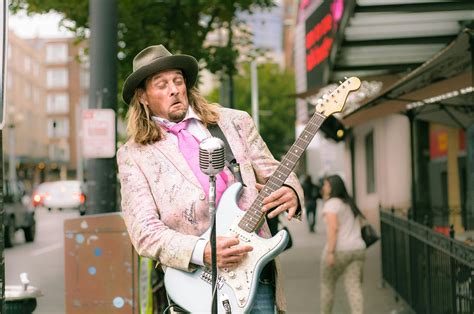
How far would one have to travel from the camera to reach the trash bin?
6426 millimetres

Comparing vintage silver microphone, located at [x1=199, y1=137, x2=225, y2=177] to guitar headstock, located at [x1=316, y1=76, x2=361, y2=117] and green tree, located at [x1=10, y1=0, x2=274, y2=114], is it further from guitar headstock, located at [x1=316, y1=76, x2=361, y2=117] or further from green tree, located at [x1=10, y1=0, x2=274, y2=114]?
green tree, located at [x1=10, y1=0, x2=274, y2=114]

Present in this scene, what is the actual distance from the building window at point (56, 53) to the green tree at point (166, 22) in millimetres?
101602

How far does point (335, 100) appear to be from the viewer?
148 inches

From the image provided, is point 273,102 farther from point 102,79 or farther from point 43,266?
point 102,79

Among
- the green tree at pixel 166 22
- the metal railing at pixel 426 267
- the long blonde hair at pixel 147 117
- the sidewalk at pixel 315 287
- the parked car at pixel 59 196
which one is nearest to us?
the long blonde hair at pixel 147 117

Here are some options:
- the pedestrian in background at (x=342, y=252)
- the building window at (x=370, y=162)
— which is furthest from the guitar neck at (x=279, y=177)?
the building window at (x=370, y=162)

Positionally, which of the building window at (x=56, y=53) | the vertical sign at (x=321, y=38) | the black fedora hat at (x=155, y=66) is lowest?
the black fedora hat at (x=155, y=66)

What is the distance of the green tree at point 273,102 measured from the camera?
61938mm

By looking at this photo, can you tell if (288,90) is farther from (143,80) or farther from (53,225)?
(143,80)

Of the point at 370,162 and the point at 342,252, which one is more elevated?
the point at 370,162

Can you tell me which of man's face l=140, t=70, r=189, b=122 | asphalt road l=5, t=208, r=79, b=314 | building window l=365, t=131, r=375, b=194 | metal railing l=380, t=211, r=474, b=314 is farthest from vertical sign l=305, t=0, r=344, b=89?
building window l=365, t=131, r=375, b=194

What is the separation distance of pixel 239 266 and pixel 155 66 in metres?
0.95

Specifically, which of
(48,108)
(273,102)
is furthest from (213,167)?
(48,108)

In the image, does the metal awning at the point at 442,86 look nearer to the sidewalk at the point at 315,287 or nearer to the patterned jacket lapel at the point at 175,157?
the sidewalk at the point at 315,287
